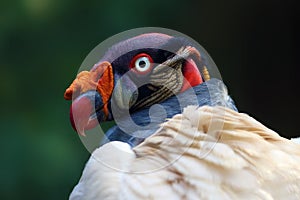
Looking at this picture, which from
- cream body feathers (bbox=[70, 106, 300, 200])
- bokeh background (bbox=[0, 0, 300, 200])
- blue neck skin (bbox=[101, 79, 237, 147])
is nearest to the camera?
cream body feathers (bbox=[70, 106, 300, 200])

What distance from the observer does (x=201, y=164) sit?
107 cm

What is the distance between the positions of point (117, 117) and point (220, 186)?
1.25 ft

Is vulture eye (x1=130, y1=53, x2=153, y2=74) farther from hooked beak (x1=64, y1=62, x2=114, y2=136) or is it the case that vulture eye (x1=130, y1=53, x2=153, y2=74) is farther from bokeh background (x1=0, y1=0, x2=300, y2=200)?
bokeh background (x1=0, y1=0, x2=300, y2=200)

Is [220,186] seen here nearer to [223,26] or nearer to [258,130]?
[258,130]

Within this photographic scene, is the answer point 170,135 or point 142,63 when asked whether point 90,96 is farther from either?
point 170,135

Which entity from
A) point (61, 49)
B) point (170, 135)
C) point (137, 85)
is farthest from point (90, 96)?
point (61, 49)

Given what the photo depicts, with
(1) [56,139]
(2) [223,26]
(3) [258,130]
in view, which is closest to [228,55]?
(2) [223,26]

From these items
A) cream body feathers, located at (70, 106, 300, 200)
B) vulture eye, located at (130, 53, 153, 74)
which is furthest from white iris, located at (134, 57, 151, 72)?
cream body feathers, located at (70, 106, 300, 200)

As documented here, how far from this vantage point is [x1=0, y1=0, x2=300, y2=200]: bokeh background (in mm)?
2240

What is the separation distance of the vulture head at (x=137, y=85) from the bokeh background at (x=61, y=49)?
2.83ft

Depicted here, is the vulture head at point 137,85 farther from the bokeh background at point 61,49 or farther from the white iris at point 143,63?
the bokeh background at point 61,49

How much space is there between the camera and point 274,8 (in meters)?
2.28

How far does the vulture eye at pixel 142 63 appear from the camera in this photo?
4.42ft

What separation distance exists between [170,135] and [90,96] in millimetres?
243
